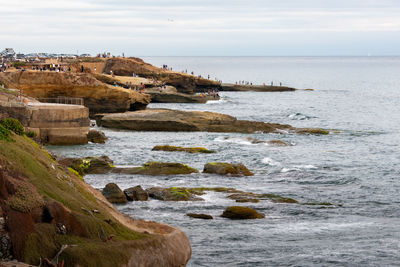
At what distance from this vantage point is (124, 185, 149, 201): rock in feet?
105

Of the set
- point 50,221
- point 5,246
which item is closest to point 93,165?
point 50,221

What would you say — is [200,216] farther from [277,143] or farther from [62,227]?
[277,143]

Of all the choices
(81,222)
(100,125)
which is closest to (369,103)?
(100,125)

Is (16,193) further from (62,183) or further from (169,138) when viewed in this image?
(169,138)

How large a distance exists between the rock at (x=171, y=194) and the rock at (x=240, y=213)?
3684 millimetres

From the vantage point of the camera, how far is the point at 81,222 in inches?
639

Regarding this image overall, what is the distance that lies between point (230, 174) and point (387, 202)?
10.3 meters

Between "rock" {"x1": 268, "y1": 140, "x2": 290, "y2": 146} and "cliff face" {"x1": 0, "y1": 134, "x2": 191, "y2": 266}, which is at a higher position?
"cliff face" {"x1": 0, "y1": 134, "x2": 191, "y2": 266}

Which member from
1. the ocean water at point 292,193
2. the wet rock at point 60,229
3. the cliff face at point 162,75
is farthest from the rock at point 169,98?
the wet rock at point 60,229

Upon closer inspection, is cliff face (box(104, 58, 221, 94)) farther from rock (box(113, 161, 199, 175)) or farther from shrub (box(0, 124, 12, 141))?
shrub (box(0, 124, 12, 141))

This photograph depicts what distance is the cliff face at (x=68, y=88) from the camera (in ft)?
222

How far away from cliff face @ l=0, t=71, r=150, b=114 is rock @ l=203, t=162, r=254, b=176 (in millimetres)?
31279

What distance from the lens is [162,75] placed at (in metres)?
124

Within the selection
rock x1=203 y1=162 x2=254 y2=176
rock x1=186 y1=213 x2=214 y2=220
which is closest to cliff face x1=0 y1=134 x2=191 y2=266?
rock x1=186 y1=213 x2=214 y2=220
